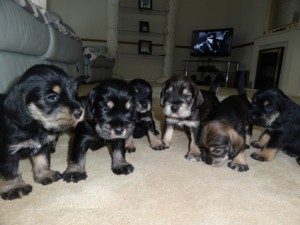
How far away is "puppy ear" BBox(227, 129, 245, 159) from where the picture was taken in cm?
150

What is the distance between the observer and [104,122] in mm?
1350

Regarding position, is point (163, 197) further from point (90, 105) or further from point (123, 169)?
point (90, 105)

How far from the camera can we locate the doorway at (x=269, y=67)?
657cm

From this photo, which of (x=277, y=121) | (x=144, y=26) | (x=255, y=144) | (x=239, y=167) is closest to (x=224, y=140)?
(x=239, y=167)

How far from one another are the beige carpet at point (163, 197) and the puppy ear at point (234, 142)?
0.12 meters

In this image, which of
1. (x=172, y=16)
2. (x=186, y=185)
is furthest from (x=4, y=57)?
(x=172, y=16)

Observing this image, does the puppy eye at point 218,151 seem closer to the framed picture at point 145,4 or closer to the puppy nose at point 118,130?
the puppy nose at point 118,130

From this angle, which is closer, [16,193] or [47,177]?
[16,193]

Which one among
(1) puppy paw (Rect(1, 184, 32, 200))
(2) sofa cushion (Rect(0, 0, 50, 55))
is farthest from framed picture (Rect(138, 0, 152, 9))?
(1) puppy paw (Rect(1, 184, 32, 200))

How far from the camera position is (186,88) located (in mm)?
1878

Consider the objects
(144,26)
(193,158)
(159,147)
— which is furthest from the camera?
(144,26)

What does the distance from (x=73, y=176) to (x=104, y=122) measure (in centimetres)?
33

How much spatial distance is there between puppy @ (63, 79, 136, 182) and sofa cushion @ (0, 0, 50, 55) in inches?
31.5

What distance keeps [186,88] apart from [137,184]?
0.88m
